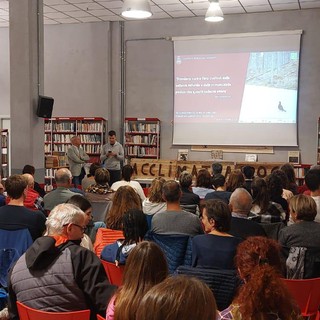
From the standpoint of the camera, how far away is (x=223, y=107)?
36.3 ft

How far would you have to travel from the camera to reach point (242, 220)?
361cm

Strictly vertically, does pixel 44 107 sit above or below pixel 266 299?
above

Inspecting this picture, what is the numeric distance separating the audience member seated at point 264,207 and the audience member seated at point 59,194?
6.50ft

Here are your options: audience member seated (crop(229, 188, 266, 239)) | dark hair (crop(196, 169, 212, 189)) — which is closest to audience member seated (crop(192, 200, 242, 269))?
audience member seated (crop(229, 188, 266, 239))

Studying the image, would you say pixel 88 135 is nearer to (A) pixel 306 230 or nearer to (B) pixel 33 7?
(B) pixel 33 7

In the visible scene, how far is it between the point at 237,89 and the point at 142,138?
2625 millimetres

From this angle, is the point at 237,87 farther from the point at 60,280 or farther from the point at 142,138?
the point at 60,280

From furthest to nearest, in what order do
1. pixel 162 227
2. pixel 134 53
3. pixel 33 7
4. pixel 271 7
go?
pixel 134 53 → pixel 271 7 → pixel 33 7 → pixel 162 227

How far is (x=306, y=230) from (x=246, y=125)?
768cm

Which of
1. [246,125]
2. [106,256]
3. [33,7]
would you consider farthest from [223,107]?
[106,256]

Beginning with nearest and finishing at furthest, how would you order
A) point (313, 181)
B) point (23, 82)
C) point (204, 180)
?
1. point (313, 181)
2. point (204, 180)
3. point (23, 82)

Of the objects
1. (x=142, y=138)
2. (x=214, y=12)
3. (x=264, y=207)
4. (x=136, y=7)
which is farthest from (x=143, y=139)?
(x=264, y=207)

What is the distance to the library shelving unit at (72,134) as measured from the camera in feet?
38.0

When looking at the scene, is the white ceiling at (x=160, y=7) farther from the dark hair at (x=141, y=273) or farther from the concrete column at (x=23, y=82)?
the dark hair at (x=141, y=273)
